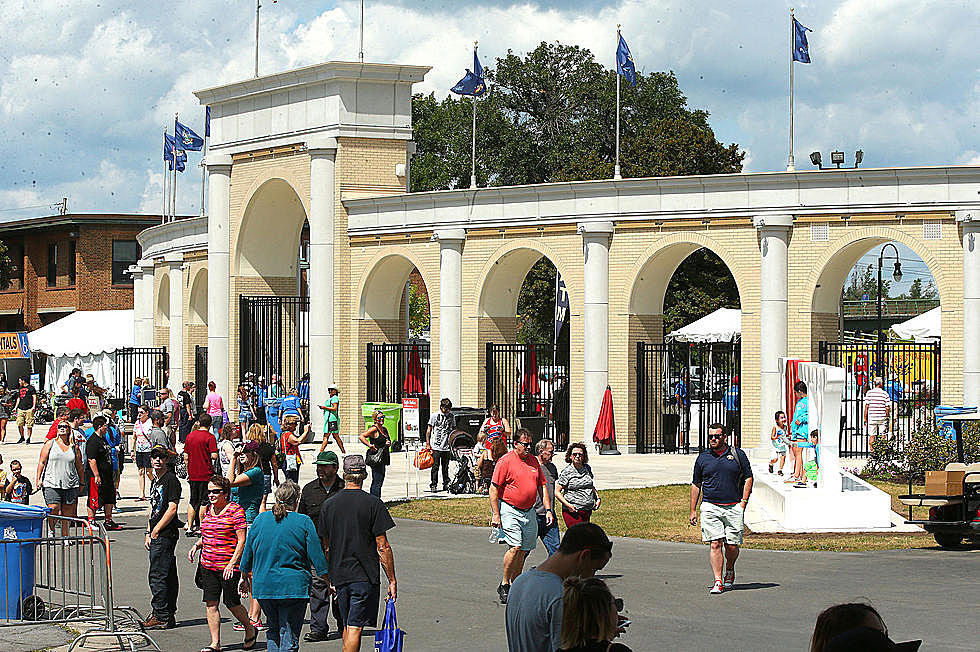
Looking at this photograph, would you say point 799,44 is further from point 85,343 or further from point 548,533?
point 85,343

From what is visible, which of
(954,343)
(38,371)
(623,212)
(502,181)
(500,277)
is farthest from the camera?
(502,181)

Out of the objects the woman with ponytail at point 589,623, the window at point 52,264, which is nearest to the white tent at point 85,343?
the window at point 52,264

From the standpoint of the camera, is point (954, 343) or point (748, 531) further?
point (954, 343)

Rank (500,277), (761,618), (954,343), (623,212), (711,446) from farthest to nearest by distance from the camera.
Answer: (500,277)
(623,212)
(954,343)
(711,446)
(761,618)

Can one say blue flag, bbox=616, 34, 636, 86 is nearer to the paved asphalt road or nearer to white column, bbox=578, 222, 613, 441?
white column, bbox=578, 222, 613, 441

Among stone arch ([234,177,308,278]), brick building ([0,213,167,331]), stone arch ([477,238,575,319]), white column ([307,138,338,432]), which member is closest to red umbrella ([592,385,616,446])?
stone arch ([477,238,575,319])

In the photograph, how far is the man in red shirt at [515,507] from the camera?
45.5ft

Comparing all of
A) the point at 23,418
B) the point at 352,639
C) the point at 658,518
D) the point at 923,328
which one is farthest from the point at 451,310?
the point at 352,639

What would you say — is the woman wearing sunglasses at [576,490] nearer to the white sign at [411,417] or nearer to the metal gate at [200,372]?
the white sign at [411,417]

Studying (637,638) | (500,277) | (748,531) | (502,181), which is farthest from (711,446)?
(502,181)

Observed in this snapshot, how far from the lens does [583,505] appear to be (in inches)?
598

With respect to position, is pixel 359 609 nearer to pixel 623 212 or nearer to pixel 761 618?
pixel 761 618

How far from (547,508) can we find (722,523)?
181 cm

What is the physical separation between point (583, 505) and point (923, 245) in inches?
→ 657
